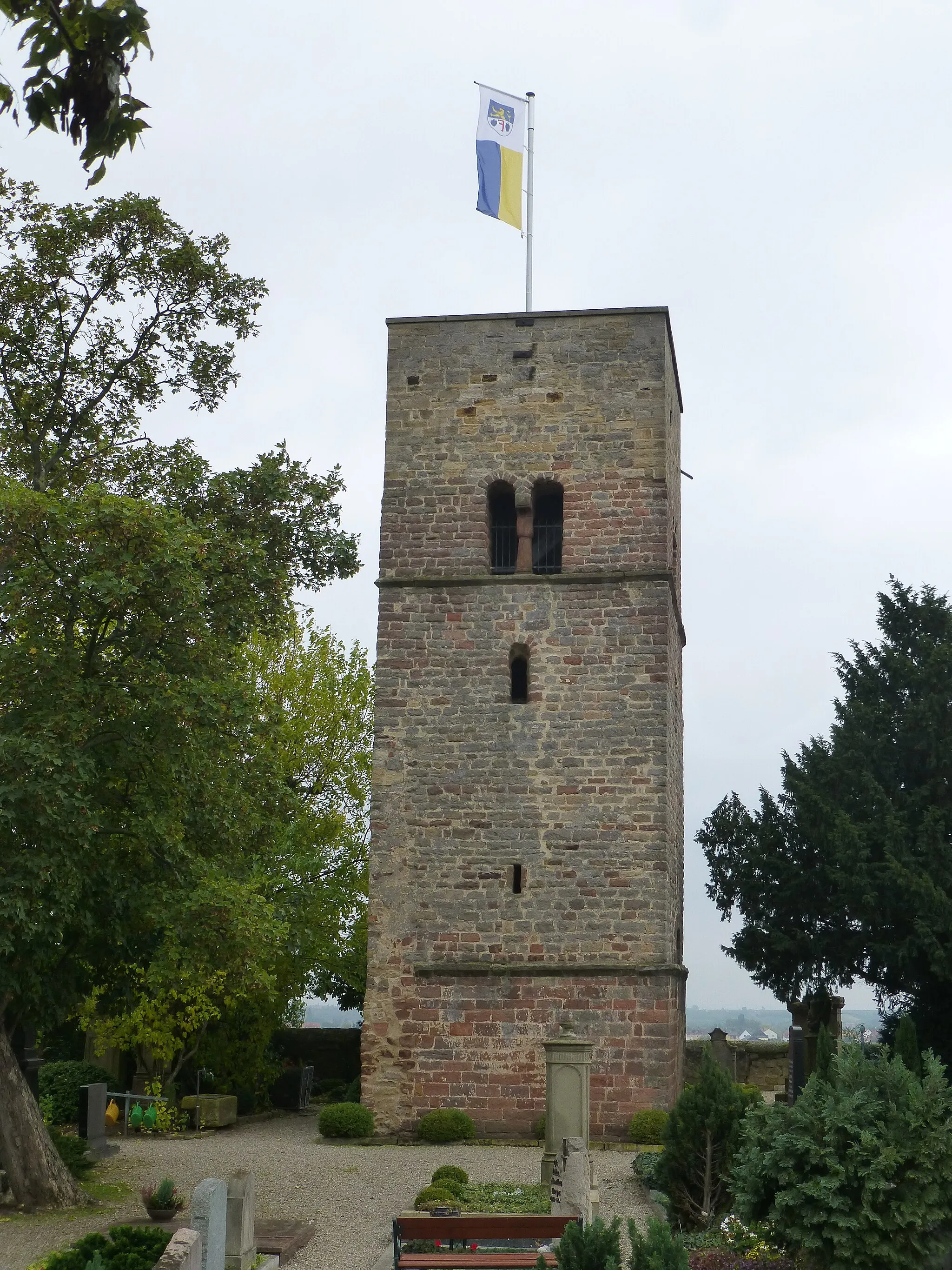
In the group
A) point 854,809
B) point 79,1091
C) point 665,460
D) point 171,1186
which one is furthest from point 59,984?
point 854,809

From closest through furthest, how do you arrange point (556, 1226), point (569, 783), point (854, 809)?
point (556, 1226), point (569, 783), point (854, 809)

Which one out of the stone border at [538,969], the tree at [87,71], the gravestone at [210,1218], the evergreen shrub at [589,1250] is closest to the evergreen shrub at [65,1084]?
the stone border at [538,969]

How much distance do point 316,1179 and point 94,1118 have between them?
3.49 meters

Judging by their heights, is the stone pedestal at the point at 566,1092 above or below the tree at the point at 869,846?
below

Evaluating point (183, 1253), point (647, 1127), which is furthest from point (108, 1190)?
point (647, 1127)

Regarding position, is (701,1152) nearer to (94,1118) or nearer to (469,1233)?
(469,1233)

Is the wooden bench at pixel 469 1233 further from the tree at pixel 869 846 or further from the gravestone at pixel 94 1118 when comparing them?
the tree at pixel 869 846

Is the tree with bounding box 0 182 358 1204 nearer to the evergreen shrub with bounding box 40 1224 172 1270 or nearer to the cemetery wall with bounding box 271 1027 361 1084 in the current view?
the evergreen shrub with bounding box 40 1224 172 1270

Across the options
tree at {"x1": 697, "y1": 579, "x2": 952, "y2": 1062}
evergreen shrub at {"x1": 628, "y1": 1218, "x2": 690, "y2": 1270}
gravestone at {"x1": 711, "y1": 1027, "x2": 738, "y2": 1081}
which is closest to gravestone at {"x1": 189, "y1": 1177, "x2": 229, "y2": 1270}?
evergreen shrub at {"x1": 628, "y1": 1218, "x2": 690, "y2": 1270}

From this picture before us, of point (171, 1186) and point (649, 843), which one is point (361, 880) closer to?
point (649, 843)

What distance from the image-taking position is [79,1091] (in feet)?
64.6

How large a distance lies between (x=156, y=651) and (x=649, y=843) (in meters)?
8.50

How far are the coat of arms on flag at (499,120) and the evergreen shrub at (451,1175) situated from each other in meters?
16.7

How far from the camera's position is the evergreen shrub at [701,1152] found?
13.4 meters
